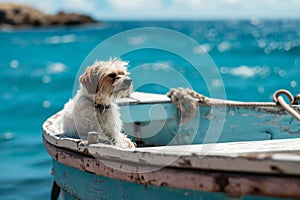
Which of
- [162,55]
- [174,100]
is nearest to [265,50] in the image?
[162,55]

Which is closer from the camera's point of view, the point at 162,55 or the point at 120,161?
the point at 120,161

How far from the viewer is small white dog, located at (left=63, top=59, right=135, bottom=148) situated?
15.2 ft

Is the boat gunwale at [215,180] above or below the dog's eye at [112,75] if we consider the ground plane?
below

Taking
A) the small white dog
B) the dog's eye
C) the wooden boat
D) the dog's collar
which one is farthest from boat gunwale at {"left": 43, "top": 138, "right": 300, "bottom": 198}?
the dog's eye

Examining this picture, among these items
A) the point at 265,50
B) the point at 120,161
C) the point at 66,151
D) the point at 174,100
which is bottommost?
the point at 120,161

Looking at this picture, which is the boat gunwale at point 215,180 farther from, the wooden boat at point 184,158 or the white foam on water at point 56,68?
the white foam on water at point 56,68

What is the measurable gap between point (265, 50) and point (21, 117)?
23868mm

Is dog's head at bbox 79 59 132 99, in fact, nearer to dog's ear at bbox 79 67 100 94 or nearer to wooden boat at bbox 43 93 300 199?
dog's ear at bbox 79 67 100 94

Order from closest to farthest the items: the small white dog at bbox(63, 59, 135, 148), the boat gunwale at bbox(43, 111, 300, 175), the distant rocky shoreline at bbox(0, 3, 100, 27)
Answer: the boat gunwale at bbox(43, 111, 300, 175)
the small white dog at bbox(63, 59, 135, 148)
the distant rocky shoreline at bbox(0, 3, 100, 27)

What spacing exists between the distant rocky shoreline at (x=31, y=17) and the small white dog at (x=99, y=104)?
94.2 meters

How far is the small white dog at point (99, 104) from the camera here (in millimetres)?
4641

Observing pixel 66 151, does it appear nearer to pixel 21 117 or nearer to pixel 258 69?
pixel 21 117

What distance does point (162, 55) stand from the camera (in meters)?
31.6

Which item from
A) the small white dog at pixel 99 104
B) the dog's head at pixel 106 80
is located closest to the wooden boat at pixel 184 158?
the small white dog at pixel 99 104
